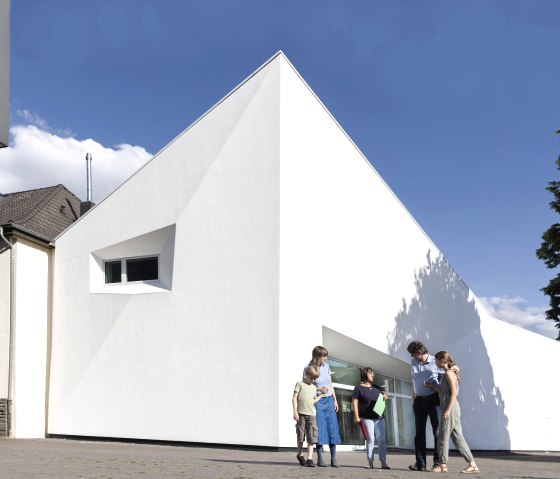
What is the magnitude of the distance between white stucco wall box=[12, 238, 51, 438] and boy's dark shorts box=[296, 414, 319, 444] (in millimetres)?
9030

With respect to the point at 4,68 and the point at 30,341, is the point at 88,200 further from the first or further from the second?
the point at 4,68

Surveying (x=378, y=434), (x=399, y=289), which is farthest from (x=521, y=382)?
(x=378, y=434)

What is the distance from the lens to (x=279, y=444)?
13.1 metres

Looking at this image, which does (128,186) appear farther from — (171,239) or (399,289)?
(399,289)

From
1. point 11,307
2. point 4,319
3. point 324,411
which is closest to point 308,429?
point 324,411

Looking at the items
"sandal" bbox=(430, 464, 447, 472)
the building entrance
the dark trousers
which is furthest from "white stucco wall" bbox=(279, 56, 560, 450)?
"sandal" bbox=(430, 464, 447, 472)

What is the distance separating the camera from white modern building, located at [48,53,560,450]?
1385cm

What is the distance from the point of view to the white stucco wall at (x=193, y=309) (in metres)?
13.8

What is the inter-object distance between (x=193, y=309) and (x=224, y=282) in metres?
0.91

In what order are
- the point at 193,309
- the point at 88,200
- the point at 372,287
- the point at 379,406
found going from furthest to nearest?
the point at 88,200, the point at 372,287, the point at 193,309, the point at 379,406

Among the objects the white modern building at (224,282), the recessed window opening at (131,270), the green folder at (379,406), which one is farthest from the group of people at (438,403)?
the recessed window opening at (131,270)

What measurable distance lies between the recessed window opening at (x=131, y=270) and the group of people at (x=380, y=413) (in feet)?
23.5

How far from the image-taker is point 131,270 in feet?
53.6

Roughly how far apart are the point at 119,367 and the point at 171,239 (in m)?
3.05
